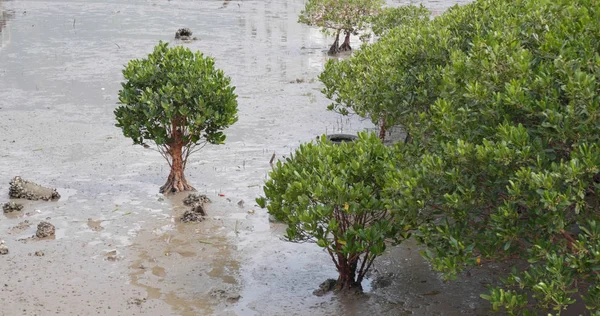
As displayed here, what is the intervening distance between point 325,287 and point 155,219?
3395mm

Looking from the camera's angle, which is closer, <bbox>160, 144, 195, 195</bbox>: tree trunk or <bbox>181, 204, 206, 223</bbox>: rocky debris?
<bbox>181, 204, 206, 223</bbox>: rocky debris

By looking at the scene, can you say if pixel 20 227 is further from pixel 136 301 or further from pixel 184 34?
pixel 184 34

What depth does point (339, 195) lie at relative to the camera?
25.5 feet

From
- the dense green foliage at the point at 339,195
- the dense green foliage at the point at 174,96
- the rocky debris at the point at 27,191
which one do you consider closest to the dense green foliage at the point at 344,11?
the dense green foliage at the point at 174,96

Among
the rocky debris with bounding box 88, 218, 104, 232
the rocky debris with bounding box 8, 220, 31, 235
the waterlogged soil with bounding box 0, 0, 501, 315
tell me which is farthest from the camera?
the rocky debris with bounding box 88, 218, 104, 232

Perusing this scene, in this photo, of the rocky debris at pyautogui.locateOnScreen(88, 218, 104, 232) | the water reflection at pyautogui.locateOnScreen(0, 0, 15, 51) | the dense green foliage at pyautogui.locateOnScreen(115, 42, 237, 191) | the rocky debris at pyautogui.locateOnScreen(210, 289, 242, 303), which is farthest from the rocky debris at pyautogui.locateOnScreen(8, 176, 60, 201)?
the water reflection at pyautogui.locateOnScreen(0, 0, 15, 51)

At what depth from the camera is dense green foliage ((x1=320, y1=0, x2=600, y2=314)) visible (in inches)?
234

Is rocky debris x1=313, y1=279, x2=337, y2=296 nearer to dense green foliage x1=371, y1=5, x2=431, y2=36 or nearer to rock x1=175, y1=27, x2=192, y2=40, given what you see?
dense green foliage x1=371, y1=5, x2=431, y2=36

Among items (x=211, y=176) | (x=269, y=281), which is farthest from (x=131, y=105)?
(x=269, y=281)

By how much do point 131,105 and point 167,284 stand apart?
366 cm

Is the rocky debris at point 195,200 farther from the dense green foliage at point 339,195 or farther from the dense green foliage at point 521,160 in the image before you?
the dense green foliage at point 521,160

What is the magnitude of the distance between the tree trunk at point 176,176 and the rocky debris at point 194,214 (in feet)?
3.37

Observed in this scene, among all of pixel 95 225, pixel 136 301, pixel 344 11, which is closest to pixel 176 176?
pixel 95 225

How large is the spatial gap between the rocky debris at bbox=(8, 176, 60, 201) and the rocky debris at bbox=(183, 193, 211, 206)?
2.03 meters
